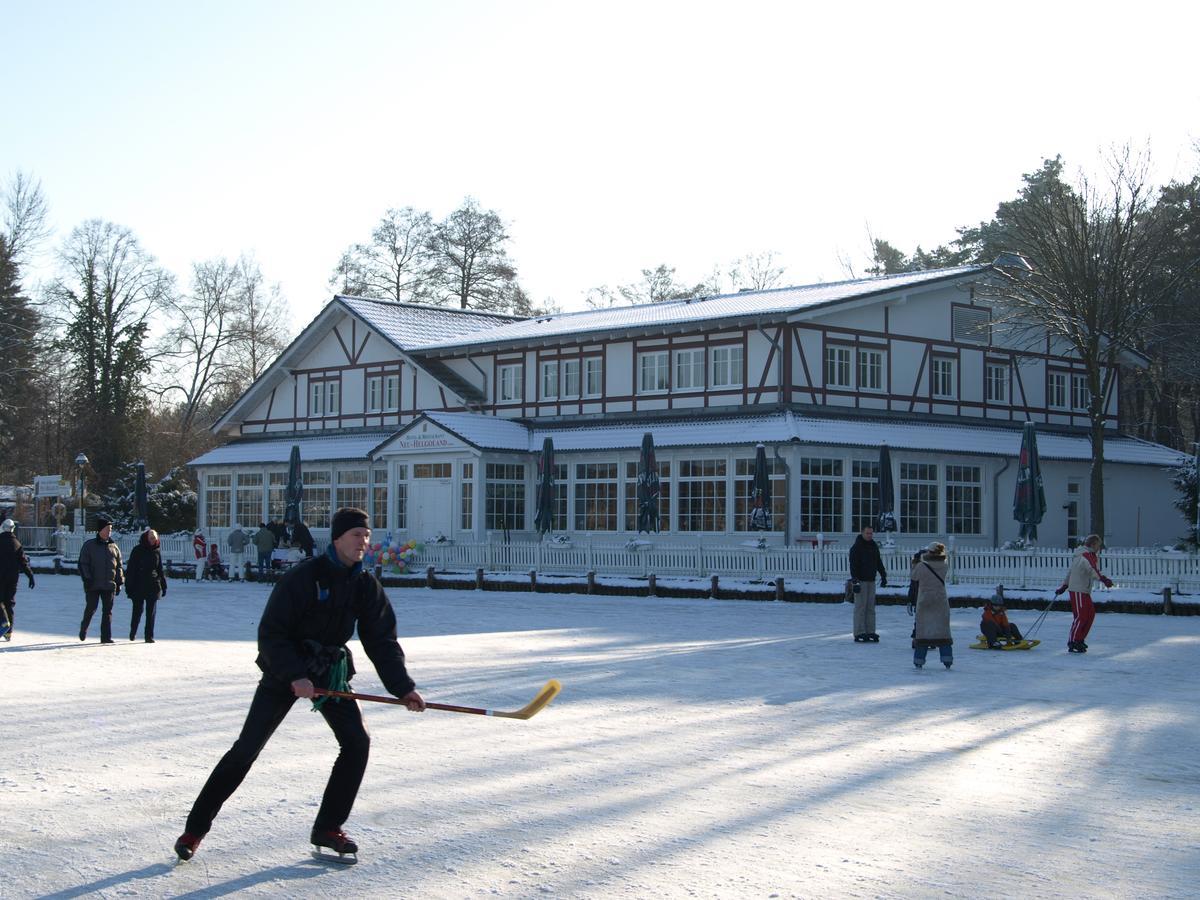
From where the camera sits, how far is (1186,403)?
5488 cm

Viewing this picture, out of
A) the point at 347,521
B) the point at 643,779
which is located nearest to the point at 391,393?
the point at 643,779

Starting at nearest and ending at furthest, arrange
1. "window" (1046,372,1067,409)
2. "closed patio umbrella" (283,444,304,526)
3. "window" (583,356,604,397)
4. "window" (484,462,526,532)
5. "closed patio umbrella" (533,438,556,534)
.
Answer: "closed patio umbrella" (533,438,556,534) → "window" (484,462,526,532) → "window" (583,356,604,397) → "closed patio umbrella" (283,444,304,526) → "window" (1046,372,1067,409)

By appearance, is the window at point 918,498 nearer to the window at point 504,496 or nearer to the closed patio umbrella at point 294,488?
the window at point 504,496

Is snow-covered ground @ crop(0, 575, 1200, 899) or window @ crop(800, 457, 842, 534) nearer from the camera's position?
snow-covered ground @ crop(0, 575, 1200, 899)

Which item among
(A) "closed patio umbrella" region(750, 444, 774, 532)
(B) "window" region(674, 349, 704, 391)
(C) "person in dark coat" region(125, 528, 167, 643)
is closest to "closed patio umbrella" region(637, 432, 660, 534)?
(A) "closed patio umbrella" region(750, 444, 774, 532)

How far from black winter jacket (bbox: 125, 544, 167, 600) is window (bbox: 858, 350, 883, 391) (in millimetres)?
23528

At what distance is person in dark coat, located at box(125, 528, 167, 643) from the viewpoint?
19.6m

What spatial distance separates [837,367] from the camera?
128ft

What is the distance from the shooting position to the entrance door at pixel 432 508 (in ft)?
137

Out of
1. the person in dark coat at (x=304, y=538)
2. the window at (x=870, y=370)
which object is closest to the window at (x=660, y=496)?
the window at (x=870, y=370)

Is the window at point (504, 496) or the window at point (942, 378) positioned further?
the window at point (504, 496)

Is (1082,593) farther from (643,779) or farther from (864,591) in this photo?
(643,779)

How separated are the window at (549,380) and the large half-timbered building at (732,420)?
73mm

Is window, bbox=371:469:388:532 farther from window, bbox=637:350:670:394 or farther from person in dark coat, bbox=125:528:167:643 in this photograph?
person in dark coat, bbox=125:528:167:643
